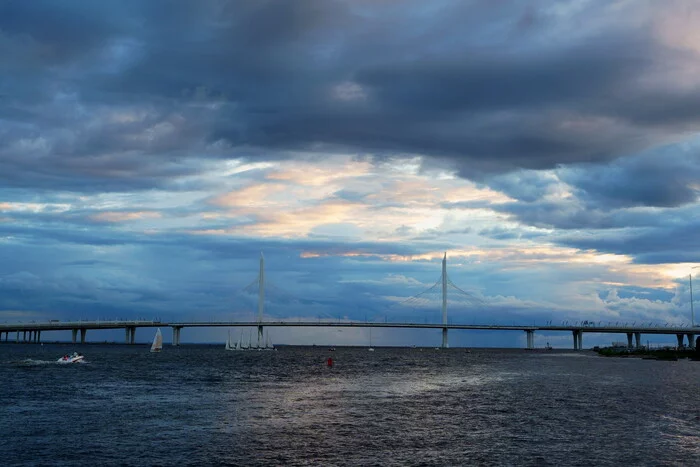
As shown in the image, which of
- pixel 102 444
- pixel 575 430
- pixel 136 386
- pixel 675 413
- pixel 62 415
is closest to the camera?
pixel 102 444

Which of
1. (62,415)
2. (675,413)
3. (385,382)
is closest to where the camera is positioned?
(62,415)

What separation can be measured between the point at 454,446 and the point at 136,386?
4916cm

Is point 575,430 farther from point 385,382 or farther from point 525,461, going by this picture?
point 385,382

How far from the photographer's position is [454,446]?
41781mm

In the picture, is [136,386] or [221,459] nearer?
[221,459]

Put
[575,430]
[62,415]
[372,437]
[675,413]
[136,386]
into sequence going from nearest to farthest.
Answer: [372,437] → [575,430] → [62,415] → [675,413] → [136,386]

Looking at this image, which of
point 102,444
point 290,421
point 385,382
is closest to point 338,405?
point 290,421

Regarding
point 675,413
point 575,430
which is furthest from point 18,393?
point 675,413

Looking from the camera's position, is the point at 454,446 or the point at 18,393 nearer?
the point at 454,446

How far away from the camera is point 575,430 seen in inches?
1909

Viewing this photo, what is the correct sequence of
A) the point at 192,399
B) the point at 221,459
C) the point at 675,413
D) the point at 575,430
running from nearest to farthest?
1. the point at 221,459
2. the point at 575,430
3. the point at 675,413
4. the point at 192,399

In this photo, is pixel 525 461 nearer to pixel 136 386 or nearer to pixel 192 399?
pixel 192 399

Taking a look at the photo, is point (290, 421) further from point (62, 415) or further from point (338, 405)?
point (62, 415)

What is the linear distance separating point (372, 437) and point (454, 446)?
566 cm
